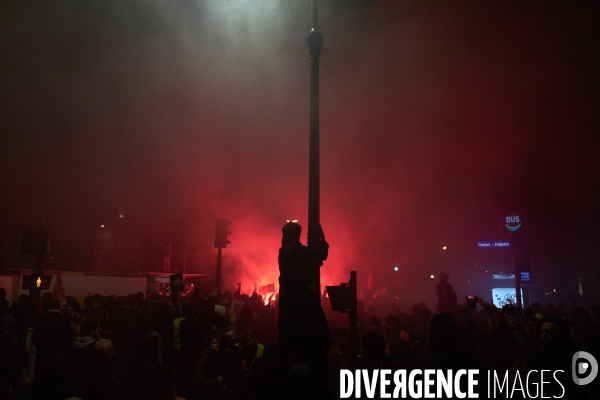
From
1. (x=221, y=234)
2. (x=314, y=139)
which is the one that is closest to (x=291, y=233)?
(x=314, y=139)

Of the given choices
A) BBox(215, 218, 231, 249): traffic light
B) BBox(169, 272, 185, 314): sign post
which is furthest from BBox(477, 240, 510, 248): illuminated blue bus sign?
BBox(169, 272, 185, 314): sign post

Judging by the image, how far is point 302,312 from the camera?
3447mm

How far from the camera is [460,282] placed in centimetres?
5312

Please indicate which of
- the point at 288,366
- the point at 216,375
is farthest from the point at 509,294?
the point at 288,366

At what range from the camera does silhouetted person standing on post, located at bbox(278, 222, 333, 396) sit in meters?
3.30

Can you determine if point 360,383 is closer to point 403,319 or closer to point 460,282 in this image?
point 403,319

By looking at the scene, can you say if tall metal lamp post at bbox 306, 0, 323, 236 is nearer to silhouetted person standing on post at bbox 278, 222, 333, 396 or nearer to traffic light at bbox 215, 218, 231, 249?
silhouetted person standing on post at bbox 278, 222, 333, 396

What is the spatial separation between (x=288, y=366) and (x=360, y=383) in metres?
1.01

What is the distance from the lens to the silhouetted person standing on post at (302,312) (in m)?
3.30

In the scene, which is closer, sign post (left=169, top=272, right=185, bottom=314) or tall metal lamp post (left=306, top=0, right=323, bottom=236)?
tall metal lamp post (left=306, top=0, right=323, bottom=236)

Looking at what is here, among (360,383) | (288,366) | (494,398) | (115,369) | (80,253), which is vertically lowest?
(115,369)

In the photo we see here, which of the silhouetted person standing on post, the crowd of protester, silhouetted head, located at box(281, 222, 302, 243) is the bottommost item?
the crowd of protester

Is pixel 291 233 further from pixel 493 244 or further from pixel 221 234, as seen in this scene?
pixel 493 244

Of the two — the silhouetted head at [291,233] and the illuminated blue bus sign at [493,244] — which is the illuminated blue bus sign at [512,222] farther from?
the silhouetted head at [291,233]
